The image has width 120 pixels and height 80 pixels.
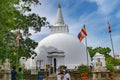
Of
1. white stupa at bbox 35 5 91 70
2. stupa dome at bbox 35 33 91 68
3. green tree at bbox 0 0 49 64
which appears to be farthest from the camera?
stupa dome at bbox 35 33 91 68

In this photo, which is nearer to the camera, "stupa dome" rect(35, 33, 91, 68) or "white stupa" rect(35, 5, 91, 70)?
"white stupa" rect(35, 5, 91, 70)

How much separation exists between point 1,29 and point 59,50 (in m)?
24.0

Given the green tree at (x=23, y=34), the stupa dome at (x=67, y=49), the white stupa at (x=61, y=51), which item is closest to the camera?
the green tree at (x=23, y=34)

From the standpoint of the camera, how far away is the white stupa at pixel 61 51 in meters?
44.2

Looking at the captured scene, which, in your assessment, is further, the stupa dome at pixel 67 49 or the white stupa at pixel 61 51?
the stupa dome at pixel 67 49

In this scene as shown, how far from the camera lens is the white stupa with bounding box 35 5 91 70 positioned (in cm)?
4419

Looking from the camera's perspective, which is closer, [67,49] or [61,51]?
[61,51]

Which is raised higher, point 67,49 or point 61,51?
point 67,49

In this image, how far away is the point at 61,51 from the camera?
44406 mm

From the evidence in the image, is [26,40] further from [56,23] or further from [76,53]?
[56,23]

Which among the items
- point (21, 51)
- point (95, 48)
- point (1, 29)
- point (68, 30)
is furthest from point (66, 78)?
point (95, 48)

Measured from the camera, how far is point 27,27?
37562mm

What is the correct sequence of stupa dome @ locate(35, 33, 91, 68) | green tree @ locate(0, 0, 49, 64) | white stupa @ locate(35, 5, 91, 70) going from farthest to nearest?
stupa dome @ locate(35, 33, 91, 68)
white stupa @ locate(35, 5, 91, 70)
green tree @ locate(0, 0, 49, 64)

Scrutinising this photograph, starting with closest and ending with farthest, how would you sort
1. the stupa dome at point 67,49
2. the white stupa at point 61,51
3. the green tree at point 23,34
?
the green tree at point 23,34 → the white stupa at point 61,51 → the stupa dome at point 67,49
